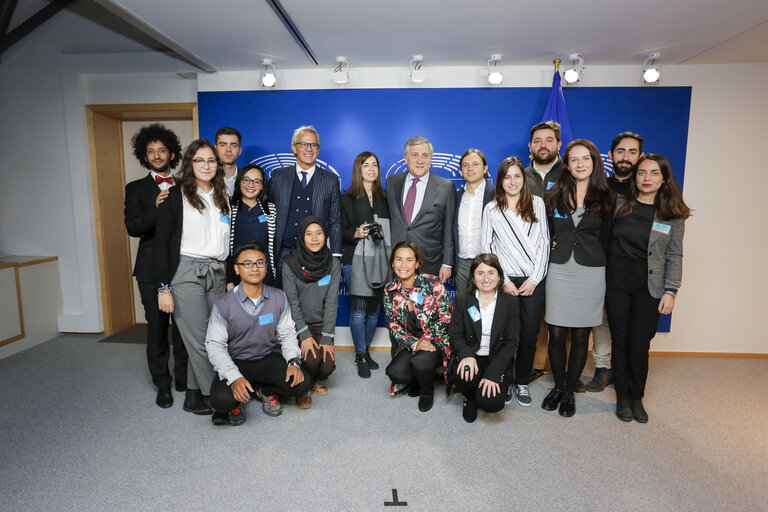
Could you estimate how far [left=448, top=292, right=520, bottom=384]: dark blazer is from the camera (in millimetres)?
2500

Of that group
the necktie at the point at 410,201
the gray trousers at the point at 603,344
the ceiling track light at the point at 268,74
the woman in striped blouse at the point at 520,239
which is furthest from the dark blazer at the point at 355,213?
the gray trousers at the point at 603,344

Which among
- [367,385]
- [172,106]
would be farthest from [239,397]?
[172,106]

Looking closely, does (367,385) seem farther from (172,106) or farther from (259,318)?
(172,106)

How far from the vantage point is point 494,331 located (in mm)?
2508

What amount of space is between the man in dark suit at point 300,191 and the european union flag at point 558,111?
A: 1962mm

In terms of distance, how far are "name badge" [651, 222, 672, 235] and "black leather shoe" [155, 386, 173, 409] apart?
11.0ft

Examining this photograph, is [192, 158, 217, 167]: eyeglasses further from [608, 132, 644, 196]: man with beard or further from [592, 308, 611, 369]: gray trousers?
[592, 308, 611, 369]: gray trousers

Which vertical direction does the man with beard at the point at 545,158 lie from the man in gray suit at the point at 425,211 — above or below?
above

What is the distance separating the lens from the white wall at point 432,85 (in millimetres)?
3520

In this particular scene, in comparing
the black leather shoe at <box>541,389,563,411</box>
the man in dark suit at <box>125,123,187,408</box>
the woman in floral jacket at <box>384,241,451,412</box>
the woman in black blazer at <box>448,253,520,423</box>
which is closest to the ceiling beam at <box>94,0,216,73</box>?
the man in dark suit at <box>125,123,187,408</box>

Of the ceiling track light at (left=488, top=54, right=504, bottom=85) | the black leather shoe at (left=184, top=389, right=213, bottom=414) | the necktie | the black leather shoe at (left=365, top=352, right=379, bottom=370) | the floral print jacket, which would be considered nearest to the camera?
the black leather shoe at (left=184, top=389, right=213, bottom=414)

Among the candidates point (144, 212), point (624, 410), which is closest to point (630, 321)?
point (624, 410)

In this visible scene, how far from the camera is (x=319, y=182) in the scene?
3.02 metres

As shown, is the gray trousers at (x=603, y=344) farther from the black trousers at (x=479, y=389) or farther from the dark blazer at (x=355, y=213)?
the dark blazer at (x=355, y=213)
